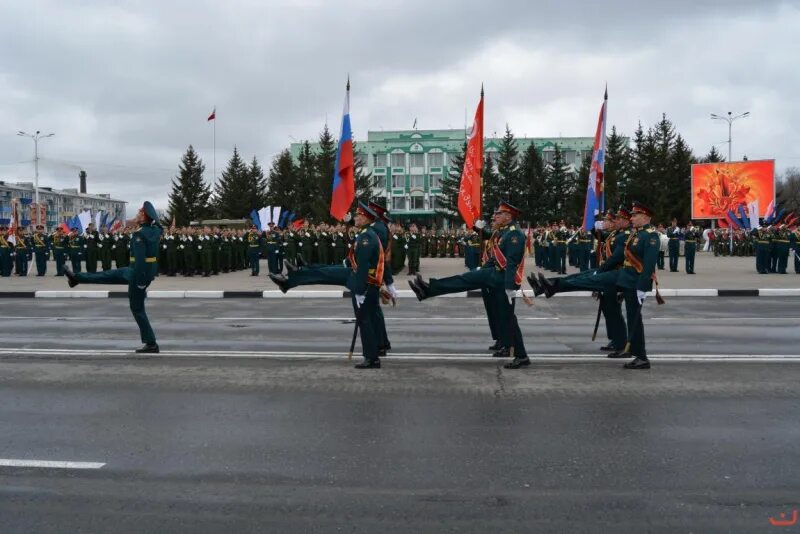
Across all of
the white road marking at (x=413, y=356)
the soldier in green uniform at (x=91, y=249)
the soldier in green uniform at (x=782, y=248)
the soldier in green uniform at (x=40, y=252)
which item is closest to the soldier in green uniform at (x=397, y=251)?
the soldier in green uniform at (x=91, y=249)

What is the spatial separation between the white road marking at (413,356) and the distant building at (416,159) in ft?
246

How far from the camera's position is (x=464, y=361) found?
29.7ft

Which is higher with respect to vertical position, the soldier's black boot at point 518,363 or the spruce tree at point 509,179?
the spruce tree at point 509,179

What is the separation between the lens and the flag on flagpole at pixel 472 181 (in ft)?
45.6

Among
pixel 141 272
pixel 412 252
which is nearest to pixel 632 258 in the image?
pixel 141 272

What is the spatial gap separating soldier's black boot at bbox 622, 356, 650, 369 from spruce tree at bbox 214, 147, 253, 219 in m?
59.3

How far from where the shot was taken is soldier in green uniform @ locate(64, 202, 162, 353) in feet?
31.2

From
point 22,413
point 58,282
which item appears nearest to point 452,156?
point 58,282

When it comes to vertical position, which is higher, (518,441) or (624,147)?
(624,147)

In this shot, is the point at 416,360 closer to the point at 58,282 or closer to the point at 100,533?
the point at 100,533

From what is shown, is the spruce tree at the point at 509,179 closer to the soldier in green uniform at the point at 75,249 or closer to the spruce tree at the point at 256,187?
the spruce tree at the point at 256,187

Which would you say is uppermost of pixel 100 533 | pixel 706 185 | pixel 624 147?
pixel 624 147

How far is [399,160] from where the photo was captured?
85.9 m

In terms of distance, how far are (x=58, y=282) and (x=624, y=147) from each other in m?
56.3
